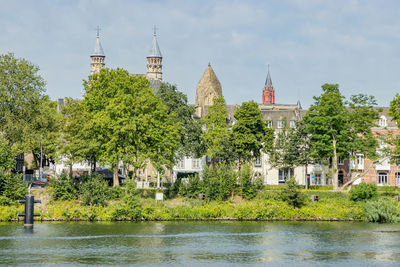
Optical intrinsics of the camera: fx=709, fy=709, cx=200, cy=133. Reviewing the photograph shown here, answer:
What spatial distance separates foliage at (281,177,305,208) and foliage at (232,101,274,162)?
21.5 m

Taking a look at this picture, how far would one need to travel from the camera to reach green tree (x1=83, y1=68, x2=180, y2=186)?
3391 inches

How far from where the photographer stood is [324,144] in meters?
99.1

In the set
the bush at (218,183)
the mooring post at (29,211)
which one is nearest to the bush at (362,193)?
the bush at (218,183)

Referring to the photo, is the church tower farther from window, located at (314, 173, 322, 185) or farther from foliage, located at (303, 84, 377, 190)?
foliage, located at (303, 84, 377, 190)

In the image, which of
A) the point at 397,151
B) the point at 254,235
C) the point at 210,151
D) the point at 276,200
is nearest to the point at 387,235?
the point at 254,235

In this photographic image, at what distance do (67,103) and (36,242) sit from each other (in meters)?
34.3

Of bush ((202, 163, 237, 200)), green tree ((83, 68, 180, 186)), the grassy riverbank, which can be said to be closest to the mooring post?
the grassy riverbank

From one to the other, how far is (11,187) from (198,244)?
30009mm

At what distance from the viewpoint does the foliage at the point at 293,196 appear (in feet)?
279

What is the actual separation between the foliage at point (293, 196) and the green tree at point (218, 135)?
22.9 meters

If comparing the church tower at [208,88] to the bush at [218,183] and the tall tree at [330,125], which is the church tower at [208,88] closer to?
the tall tree at [330,125]

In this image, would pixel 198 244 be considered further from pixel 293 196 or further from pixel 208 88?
pixel 208 88

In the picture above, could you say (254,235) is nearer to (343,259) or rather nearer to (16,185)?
(343,259)

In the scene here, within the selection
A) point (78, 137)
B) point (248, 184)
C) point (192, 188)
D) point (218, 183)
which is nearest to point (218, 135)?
point (248, 184)
